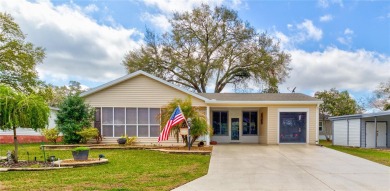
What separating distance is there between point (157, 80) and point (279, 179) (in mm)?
10871

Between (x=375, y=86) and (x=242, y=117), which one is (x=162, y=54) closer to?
(x=242, y=117)

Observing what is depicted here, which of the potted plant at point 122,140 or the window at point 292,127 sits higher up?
the window at point 292,127

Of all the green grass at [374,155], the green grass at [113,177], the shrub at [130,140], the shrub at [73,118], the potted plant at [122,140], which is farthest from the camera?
the shrub at [130,140]

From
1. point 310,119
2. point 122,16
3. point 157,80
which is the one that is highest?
point 122,16

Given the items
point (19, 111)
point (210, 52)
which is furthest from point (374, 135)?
point (19, 111)

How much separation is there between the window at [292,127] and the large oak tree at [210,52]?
1324 centimetres

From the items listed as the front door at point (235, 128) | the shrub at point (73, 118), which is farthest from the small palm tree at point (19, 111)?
the front door at point (235, 128)

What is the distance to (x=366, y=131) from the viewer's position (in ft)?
65.0

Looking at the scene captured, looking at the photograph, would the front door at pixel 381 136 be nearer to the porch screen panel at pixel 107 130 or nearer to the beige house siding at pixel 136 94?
the beige house siding at pixel 136 94

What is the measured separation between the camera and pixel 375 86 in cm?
3662

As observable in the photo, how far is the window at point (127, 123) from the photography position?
58.4 ft

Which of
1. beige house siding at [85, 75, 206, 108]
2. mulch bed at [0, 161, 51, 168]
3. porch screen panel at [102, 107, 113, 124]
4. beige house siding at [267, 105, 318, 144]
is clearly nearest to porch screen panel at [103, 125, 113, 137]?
porch screen panel at [102, 107, 113, 124]

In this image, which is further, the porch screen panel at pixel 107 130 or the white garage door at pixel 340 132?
the white garage door at pixel 340 132

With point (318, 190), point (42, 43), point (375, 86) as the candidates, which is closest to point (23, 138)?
point (42, 43)
